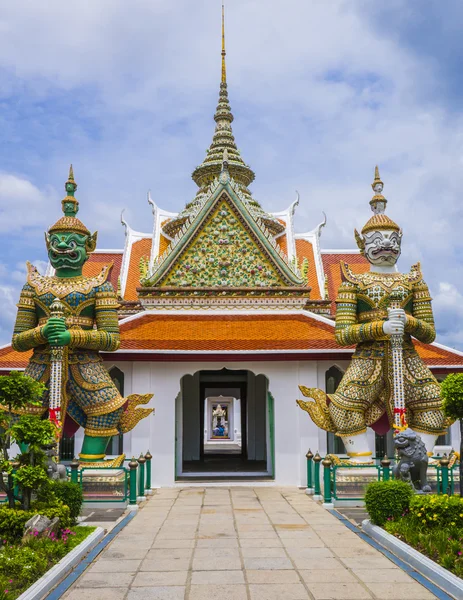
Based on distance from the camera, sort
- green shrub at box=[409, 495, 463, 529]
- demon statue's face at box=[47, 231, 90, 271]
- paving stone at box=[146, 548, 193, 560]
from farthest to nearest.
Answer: demon statue's face at box=[47, 231, 90, 271]
green shrub at box=[409, 495, 463, 529]
paving stone at box=[146, 548, 193, 560]

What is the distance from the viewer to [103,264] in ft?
67.5

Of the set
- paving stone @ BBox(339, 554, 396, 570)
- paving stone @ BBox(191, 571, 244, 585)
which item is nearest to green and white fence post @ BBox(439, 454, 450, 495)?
paving stone @ BBox(339, 554, 396, 570)

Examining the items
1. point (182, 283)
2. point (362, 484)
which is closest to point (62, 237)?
point (182, 283)

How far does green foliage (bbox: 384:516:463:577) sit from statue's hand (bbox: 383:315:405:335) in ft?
11.3

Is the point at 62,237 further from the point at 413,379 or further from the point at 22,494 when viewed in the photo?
the point at 413,379

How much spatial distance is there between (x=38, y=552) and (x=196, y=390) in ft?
37.2

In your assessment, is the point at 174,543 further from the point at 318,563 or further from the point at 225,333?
the point at 225,333

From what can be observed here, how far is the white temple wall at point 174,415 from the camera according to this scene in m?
12.6

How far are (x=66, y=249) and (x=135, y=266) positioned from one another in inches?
327

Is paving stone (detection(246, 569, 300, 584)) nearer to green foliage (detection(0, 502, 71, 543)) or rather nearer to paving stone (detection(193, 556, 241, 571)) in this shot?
paving stone (detection(193, 556, 241, 571))

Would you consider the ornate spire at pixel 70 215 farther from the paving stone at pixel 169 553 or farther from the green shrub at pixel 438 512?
the green shrub at pixel 438 512

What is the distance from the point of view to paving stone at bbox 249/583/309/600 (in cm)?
509

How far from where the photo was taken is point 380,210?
11945 mm

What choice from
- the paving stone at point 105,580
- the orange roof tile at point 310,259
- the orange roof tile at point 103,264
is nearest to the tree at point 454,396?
→ the paving stone at point 105,580
